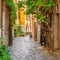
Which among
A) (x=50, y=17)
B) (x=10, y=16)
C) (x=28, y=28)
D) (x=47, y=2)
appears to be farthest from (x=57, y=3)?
(x=28, y=28)

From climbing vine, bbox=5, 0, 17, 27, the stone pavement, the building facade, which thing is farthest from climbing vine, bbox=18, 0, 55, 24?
the stone pavement

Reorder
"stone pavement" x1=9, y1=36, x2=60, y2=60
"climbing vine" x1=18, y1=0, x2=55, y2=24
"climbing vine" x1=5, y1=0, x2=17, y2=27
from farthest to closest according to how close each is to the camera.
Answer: "climbing vine" x1=5, y1=0, x2=17, y2=27, "climbing vine" x1=18, y1=0, x2=55, y2=24, "stone pavement" x1=9, y1=36, x2=60, y2=60

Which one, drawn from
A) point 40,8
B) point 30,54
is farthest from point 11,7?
point 30,54

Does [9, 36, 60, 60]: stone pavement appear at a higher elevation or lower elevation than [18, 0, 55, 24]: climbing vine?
lower

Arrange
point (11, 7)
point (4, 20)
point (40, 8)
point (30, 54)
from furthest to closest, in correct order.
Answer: point (11, 7)
point (40, 8)
point (4, 20)
point (30, 54)

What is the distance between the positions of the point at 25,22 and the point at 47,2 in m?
34.5

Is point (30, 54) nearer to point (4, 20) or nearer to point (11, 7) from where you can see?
point (4, 20)

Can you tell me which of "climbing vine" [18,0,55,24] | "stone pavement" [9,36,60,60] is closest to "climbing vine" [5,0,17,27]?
"climbing vine" [18,0,55,24]

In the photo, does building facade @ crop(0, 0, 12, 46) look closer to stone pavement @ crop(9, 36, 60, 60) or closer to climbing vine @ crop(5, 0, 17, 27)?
climbing vine @ crop(5, 0, 17, 27)

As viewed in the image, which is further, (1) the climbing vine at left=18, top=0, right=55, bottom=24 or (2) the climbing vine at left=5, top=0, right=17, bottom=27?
(2) the climbing vine at left=5, top=0, right=17, bottom=27

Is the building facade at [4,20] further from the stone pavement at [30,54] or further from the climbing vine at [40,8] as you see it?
the climbing vine at [40,8]

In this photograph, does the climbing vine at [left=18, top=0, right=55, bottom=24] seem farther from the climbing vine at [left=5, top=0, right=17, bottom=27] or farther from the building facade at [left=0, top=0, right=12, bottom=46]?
the building facade at [left=0, top=0, right=12, bottom=46]

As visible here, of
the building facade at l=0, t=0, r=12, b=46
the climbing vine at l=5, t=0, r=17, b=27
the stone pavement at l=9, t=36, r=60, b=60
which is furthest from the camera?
the climbing vine at l=5, t=0, r=17, b=27

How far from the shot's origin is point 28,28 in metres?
50.1
